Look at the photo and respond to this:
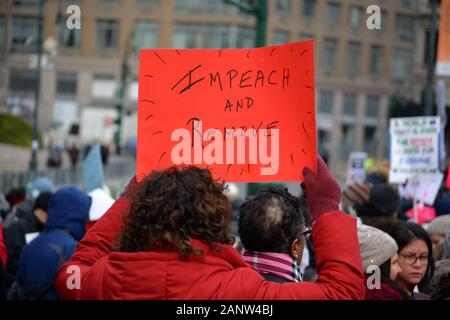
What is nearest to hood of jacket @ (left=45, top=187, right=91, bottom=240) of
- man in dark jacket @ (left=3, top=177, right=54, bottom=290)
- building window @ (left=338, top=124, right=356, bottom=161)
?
man in dark jacket @ (left=3, top=177, right=54, bottom=290)

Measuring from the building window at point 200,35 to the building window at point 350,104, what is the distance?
31.2ft

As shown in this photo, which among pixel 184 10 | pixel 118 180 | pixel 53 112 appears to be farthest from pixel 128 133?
pixel 118 180

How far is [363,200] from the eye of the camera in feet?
20.4

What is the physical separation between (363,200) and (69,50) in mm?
54174

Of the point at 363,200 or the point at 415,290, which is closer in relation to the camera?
the point at 415,290

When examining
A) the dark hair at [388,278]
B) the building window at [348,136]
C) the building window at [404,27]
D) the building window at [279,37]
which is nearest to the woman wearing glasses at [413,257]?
the dark hair at [388,278]

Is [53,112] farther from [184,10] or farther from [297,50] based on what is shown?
[297,50]

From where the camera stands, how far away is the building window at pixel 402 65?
59.4 metres

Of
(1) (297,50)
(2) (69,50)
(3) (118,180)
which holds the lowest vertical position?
(3) (118,180)

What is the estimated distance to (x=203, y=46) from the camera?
57.7 metres

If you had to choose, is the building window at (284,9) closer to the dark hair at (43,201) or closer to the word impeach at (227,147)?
the dark hair at (43,201)

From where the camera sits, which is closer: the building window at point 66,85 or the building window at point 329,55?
the building window at point 66,85

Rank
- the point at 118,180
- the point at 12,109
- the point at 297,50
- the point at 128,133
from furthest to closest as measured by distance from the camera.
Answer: the point at 128,133 < the point at 12,109 < the point at 118,180 < the point at 297,50

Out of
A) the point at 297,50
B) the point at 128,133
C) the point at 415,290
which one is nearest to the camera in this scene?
the point at 297,50
